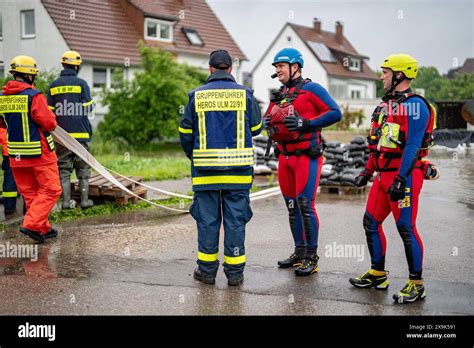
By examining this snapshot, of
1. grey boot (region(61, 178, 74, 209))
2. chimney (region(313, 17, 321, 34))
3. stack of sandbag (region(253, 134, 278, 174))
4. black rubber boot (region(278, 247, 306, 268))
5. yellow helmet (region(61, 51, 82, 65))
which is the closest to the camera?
black rubber boot (region(278, 247, 306, 268))

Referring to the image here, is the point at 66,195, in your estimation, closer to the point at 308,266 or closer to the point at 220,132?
the point at 220,132

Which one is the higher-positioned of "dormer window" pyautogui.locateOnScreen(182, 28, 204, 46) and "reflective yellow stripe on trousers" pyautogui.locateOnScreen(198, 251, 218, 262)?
"dormer window" pyautogui.locateOnScreen(182, 28, 204, 46)

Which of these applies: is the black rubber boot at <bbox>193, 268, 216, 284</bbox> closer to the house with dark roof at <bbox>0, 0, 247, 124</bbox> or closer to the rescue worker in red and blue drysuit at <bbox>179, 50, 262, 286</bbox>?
the rescue worker in red and blue drysuit at <bbox>179, 50, 262, 286</bbox>

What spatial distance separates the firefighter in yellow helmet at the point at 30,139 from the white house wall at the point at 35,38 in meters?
22.3

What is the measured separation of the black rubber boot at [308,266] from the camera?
247 inches

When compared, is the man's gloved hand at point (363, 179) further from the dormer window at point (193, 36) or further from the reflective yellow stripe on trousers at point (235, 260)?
the dormer window at point (193, 36)

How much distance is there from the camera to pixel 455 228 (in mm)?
8719

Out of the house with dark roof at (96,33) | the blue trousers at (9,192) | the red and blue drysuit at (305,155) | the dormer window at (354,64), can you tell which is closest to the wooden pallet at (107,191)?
the blue trousers at (9,192)

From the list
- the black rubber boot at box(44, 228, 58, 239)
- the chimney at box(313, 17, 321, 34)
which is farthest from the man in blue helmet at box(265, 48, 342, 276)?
the chimney at box(313, 17, 321, 34)

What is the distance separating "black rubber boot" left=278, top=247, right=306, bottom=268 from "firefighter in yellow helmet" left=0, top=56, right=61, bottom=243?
304 cm

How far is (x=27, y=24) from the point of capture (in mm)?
30406

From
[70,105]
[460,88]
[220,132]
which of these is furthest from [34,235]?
[460,88]

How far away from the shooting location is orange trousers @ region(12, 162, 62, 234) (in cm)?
750
